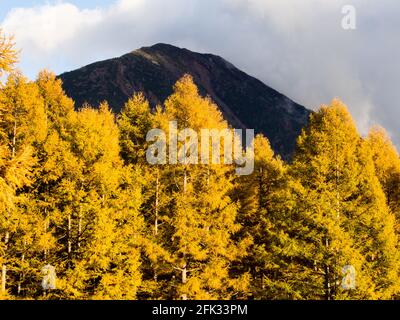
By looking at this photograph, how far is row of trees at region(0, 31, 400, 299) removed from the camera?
2152 cm

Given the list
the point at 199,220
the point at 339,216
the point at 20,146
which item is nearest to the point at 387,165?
the point at 339,216

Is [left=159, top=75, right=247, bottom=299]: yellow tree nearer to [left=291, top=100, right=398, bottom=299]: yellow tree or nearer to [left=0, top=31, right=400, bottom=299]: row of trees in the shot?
[left=0, top=31, right=400, bottom=299]: row of trees

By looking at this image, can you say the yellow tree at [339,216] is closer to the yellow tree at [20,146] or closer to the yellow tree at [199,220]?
the yellow tree at [199,220]

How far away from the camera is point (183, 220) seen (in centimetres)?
2445

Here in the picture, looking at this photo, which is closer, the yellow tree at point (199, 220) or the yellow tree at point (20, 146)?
the yellow tree at point (20, 146)

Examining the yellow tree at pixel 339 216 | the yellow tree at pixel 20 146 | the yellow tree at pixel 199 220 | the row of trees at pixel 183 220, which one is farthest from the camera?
the yellow tree at pixel 199 220

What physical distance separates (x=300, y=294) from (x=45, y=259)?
1299 centimetres

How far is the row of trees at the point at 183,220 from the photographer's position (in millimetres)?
21516

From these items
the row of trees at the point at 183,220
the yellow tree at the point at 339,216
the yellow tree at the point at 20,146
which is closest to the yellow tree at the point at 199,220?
the row of trees at the point at 183,220

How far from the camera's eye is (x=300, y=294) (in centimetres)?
2202

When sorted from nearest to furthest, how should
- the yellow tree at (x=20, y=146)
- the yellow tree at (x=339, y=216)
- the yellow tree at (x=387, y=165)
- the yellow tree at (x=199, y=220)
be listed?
the yellow tree at (x=339, y=216) → the yellow tree at (x=20, y=146) → the yellow tree at (x=199, y=220) → the yellow tree at (x=387, y=165)
